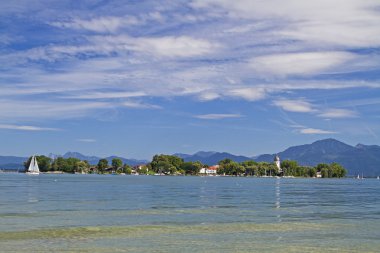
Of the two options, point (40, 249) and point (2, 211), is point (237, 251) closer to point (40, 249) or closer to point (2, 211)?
point (40, 249)

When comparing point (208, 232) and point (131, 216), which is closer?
point (208, 232)

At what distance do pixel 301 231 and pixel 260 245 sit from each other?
7.77 m

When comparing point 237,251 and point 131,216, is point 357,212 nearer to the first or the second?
point 131,216

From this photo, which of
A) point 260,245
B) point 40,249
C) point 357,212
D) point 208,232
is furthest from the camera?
point 357,212

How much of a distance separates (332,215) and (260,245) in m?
23.6

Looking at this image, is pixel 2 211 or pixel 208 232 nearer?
pixel 208 232

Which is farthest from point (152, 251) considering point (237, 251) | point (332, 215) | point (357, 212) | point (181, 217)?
point (357, 212)

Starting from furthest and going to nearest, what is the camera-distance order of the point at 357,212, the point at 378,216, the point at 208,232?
1. the point at 357,212
2. the point at 378,216
3. the point at 208,232

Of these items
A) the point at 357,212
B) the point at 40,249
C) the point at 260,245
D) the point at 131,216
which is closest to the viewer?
the point at 40,249

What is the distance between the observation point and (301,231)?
133 ft

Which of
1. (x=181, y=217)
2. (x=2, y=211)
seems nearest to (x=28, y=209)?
(x=2, y=211)

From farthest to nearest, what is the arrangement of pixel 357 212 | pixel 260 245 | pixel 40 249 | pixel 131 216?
pixel 357 212 < pixel 131 216 < pixel 260 245 < pixel 40 249

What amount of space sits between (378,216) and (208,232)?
24.2 metres

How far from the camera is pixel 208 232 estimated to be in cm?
3941
